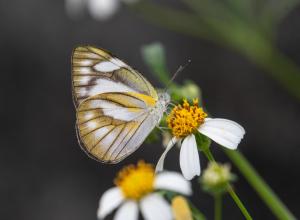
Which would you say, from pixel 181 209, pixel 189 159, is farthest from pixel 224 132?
pixel 181 209

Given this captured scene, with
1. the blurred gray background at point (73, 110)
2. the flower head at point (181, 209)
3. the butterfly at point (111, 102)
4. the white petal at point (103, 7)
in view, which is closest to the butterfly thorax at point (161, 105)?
the butterfly at point (111, 102)

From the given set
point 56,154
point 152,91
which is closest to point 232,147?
point 152,91

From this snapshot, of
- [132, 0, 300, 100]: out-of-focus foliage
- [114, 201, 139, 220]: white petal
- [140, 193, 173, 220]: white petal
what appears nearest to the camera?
[140, 193, 173, 220]: white petal

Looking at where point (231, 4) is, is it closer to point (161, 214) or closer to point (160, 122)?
point (160, 122)

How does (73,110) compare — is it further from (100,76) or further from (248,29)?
(100,76)

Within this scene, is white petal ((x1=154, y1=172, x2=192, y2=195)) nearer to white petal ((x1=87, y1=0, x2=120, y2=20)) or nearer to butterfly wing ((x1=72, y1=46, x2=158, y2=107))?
butterfly wing ((x1=72, y1=46, x2=158, y2=107))

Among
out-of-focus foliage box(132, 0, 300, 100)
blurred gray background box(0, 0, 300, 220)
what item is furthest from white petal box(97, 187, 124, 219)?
blurred gray background box(0, 0, 300, 220)
